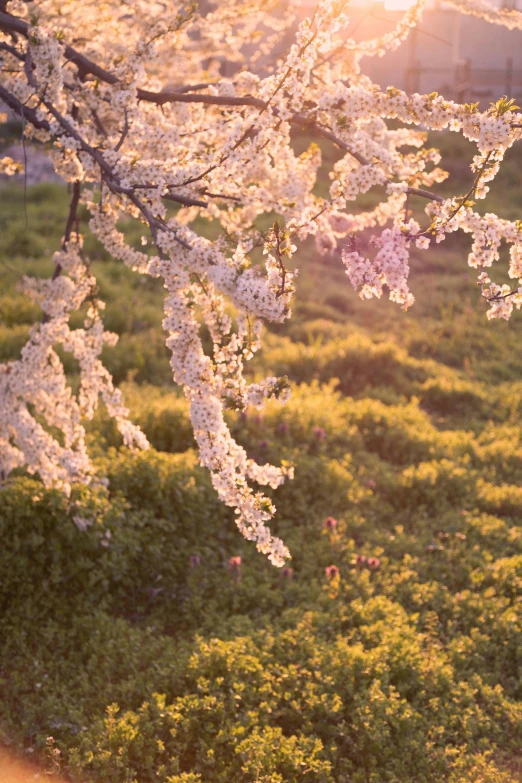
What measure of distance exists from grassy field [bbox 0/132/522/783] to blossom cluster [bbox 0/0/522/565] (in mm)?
1027

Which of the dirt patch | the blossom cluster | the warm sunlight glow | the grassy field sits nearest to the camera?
the blossom cluster

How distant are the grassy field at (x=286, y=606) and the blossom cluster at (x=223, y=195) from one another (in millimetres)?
1027

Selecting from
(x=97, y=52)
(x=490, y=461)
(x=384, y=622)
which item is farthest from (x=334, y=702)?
(x=97, y=52)

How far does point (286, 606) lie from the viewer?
6.30m

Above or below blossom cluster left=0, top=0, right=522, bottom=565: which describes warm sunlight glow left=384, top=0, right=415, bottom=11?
above

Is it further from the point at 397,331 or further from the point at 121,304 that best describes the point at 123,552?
the point at 397,331

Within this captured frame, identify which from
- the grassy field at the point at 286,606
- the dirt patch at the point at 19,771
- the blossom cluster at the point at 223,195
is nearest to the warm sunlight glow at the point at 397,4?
the blossom cluster at the point at 223,195

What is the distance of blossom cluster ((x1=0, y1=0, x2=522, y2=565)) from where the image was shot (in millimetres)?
3650

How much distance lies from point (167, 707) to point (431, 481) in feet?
13.5

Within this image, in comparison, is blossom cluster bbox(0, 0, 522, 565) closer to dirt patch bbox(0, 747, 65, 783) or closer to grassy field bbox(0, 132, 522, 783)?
grassy field bbox(0, 132, 522, 783)

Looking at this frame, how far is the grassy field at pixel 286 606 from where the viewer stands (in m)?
4.82

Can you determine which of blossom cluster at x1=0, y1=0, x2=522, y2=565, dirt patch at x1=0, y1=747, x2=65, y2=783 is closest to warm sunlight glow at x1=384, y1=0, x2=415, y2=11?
blossom cluster at x1=0, y1=0, x2=522, y2=565

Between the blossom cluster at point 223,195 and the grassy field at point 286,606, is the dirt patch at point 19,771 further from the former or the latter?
the blossom cluster at point 223,195

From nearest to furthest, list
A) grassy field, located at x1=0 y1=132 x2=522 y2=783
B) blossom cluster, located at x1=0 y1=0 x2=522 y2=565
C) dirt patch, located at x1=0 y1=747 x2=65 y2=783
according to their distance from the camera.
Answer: blossom cluster, located at x1=0 y1=0 x2=522 y2=565, dirt patch, located at x1=0 y1=747 x2=65 y2=783, grassy field, located at x1=0 y1=132 x2=522 y2=783
